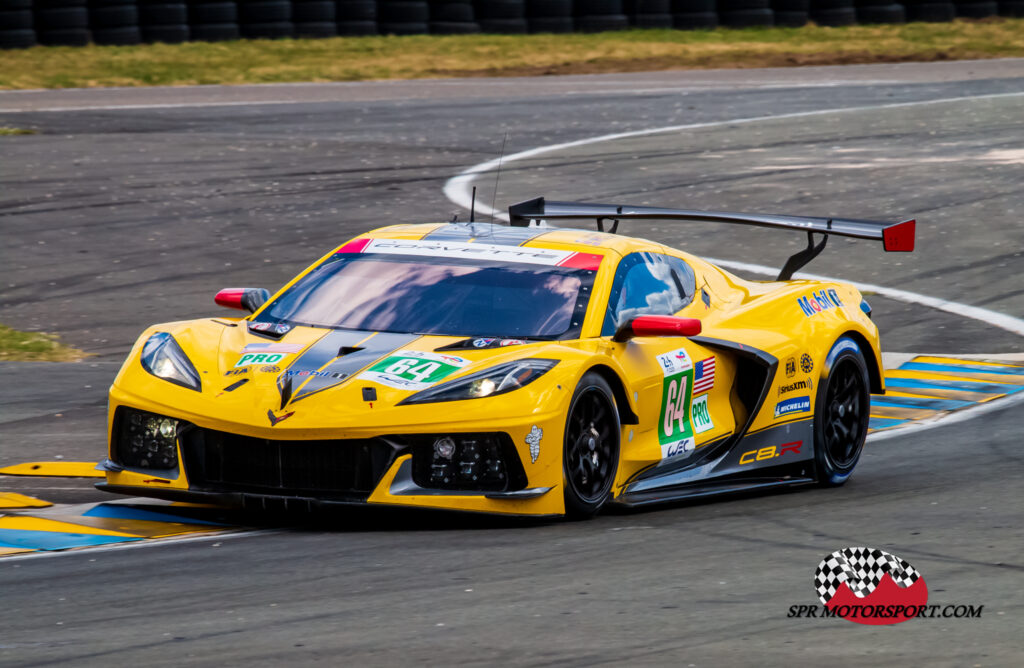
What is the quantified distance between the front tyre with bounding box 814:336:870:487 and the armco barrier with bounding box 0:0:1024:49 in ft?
73.7

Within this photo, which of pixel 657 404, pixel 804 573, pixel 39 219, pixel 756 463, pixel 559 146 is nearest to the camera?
pixel 804 573

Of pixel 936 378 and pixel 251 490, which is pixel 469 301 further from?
pixel 936 378

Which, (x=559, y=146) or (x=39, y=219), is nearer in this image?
(x=39, y=219)

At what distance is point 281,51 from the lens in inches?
1200

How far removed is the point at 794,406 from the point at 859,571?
238 cm

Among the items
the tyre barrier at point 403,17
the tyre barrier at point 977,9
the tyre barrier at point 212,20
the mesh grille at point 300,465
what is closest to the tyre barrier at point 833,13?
the tyre barrier at point 977,9

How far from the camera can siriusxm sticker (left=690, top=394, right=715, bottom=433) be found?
793 cm

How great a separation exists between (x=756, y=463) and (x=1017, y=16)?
90.0 ft

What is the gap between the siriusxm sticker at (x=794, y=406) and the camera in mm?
8383

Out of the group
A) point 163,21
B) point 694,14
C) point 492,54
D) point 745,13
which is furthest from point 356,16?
point 745,13

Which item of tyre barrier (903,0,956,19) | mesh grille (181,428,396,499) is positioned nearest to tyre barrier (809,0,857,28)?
tyre barrier (903,0,956,19)

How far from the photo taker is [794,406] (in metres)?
8.48

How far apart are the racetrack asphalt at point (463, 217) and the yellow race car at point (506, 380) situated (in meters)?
0.22

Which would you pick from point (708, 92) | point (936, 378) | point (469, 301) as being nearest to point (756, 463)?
point (469, 301)
